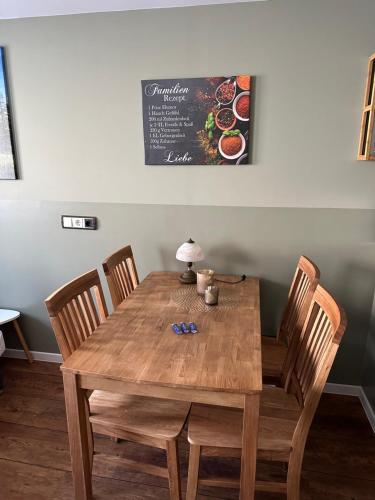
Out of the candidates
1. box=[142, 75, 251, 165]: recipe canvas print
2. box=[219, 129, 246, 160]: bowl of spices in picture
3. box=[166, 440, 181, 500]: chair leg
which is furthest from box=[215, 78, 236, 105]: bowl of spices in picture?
box=[166, 440, 181, 500]: chair leg

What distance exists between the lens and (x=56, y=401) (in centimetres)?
215

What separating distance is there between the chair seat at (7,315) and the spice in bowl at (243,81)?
2166 millimetres

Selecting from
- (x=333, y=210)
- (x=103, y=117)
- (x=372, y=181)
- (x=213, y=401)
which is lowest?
(x=213, y=401)

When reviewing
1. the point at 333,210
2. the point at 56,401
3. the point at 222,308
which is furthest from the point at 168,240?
the point at 56,401

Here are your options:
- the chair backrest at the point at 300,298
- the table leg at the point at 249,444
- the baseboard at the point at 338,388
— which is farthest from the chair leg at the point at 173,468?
the baseboard at the point at 338,388

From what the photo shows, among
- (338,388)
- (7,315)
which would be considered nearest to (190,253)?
(338,388)

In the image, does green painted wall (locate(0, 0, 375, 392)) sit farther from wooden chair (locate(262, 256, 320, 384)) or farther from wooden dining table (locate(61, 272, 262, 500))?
wooden dining table (locate(61, 272, 262, 500))

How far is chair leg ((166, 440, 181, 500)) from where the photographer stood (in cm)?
128

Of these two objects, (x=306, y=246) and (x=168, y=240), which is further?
(x=168, y=240)

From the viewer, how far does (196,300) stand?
178 centimetres

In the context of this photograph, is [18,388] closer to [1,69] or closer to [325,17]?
[1,69]

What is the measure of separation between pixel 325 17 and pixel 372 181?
3.05 feet

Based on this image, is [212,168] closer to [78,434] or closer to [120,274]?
[120,274]

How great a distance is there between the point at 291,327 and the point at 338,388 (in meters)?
0.76
